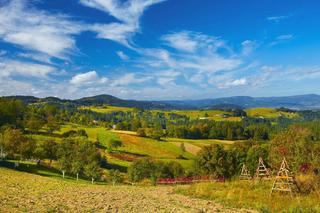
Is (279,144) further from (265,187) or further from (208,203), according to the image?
(208,203)

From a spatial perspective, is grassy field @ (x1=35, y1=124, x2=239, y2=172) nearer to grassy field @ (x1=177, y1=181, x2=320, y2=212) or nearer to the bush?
grassy field @ (x1=177, y1=181, x2=320, y2=212)

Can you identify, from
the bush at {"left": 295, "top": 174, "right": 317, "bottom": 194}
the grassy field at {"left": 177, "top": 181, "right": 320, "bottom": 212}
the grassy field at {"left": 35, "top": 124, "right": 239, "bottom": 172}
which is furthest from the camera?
the grassy field at {"left": 35, "top": 124, "right": 239, "bottom": 172}

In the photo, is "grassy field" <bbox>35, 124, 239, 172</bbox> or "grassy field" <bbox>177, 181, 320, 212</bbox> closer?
"grassy field" <bbox>177, 181, 320, 212</bbox>

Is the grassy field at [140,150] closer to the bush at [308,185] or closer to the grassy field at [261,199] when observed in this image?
the grassy field at [261,199]

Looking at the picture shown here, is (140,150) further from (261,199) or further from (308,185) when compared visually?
(261,199)

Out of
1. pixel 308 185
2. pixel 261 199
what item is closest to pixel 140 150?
pixel 308 185

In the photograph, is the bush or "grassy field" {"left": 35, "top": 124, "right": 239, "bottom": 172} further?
"grassy field" {"left": 35, "top": 124, "right": 239, "bottom": 172}

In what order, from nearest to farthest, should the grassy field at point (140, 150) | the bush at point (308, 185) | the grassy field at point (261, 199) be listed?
the grassy field at point (261, 199) → the bush at point (308, 185) → the grassy field at point (140, 150)

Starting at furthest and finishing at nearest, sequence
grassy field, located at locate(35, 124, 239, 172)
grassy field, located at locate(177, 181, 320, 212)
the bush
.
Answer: grassy field, located at locate(35, 124, 239, 172), the bush, grassy field, located at locate(177, 181, 320, 212)

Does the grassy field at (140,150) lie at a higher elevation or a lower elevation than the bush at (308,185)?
lower

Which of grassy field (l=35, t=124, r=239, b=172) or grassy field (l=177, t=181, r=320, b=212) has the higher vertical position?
grassy field (l=177, t=181, r=320, b=212)

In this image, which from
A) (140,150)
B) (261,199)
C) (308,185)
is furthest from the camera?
(140,150)

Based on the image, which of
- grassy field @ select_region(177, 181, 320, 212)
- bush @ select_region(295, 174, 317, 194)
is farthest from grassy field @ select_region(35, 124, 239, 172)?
bush @ select_region(295, 174, 317, 194)

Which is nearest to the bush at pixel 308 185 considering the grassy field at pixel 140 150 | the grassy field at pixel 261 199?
the grassy field at pixel 261 199
